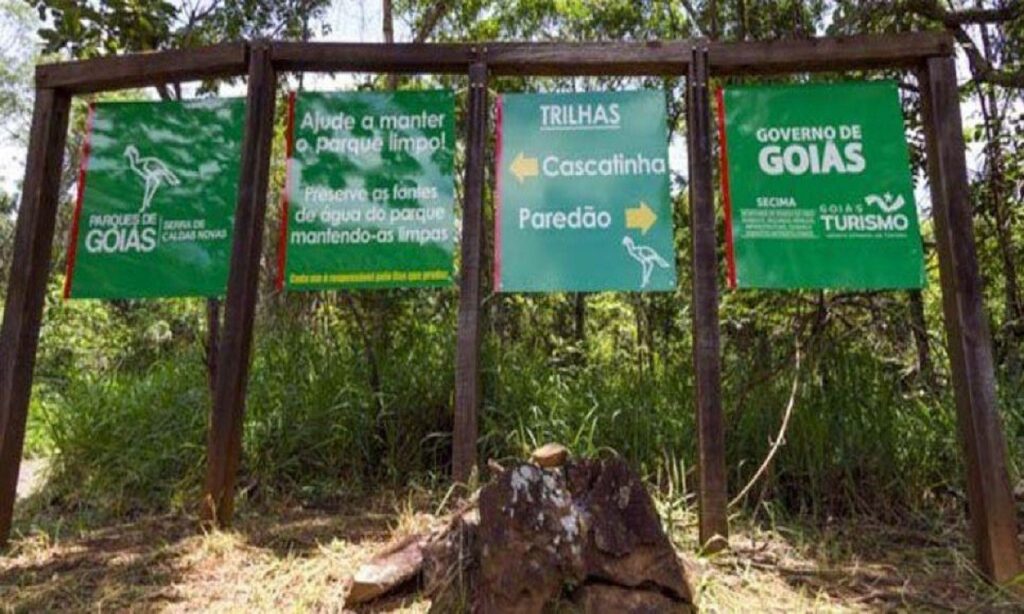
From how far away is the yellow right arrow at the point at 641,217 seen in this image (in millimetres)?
3350

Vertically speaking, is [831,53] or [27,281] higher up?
[831,53]

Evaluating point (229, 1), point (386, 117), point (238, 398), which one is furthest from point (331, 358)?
point (229, 1)

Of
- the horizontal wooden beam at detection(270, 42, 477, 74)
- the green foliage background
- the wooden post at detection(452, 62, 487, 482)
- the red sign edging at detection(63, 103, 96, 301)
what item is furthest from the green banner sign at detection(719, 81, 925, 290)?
Result: the red sign edging at detection(63, 103, 96, 301)

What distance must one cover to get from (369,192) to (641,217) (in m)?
1.30

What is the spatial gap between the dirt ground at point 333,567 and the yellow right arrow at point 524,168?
162cm

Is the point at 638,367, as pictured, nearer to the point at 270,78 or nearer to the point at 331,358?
the point at 331,358

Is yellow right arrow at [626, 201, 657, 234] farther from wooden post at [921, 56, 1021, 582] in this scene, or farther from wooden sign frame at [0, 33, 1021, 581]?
wooden post at [921, 56, 1021, 582]

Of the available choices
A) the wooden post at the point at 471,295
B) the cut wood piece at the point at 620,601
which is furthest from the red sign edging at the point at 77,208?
the cut wood piece at the point at 620,601

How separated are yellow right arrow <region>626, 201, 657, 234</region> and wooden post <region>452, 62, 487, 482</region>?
2.25ft

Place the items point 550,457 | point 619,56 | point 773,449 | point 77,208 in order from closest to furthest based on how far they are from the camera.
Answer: point 550,457 < point 773,449 < point 619,56 < point 77,208

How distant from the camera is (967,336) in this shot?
9.96 ft

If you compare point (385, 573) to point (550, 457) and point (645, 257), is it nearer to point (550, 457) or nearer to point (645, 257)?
point (550, 457)

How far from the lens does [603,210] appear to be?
11.1ft

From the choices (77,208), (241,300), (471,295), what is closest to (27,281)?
(77,208)
